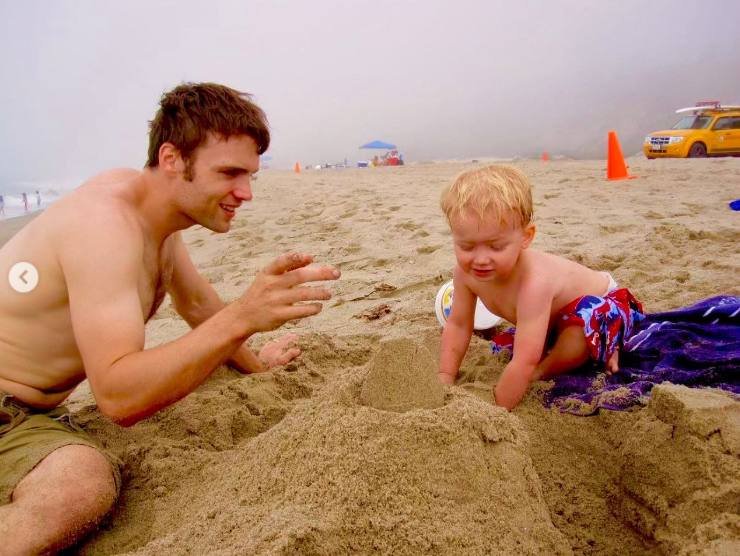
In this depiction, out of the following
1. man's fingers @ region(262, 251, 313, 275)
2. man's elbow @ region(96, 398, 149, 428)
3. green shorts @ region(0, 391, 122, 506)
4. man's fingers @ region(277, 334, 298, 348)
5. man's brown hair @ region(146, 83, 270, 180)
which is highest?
man's brown hair @ region(146, 83, 270, 180)

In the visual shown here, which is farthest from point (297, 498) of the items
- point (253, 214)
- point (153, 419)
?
point (253, 214)

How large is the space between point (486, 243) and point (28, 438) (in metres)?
1.69

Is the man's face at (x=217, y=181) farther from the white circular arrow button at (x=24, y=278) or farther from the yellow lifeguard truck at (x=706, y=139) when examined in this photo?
the yellow lifeguard truck at (x=706, y=139)

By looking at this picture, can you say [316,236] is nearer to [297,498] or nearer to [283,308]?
[283,308]

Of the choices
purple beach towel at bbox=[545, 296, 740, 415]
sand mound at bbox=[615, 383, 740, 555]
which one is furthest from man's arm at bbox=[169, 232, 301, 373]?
sand mound at bbox=[615, 383, 740, 555]

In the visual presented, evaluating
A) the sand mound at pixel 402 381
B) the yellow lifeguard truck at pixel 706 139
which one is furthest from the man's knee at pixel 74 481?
the yellow lifeguard truck at pixel 706 139

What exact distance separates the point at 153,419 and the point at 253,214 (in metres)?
5.80

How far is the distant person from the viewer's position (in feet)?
6.52

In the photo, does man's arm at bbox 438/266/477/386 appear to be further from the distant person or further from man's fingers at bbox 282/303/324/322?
man's fingers at bbox 282/303/324/322

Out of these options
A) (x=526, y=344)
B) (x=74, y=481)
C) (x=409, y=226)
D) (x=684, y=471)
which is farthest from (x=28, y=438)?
(x=409, y=226)

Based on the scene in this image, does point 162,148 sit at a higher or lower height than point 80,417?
higher

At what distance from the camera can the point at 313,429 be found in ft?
4.61

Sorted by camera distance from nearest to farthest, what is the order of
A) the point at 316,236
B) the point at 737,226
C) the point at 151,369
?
the point at 151,369, the point at 737,226, the point at 316,236

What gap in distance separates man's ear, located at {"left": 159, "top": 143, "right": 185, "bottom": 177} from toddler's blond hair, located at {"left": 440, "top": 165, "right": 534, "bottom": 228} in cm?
100
